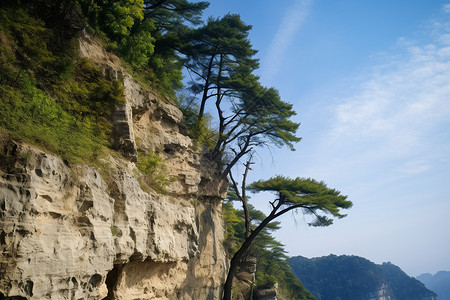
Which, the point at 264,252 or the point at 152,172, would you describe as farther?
the point at 264,252

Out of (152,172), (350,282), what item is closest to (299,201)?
(152,172)

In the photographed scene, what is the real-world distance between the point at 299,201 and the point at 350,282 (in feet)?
291

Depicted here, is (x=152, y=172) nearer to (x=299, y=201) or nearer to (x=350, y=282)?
(x=299, y=201)

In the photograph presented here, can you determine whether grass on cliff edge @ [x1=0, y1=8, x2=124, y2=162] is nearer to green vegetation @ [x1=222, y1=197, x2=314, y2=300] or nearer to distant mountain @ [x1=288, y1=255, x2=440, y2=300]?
green vegetation @ [x1=222, y1=197, x2=314, y2=300]

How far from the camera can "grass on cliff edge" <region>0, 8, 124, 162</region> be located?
546 cm

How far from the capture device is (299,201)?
1550 cm

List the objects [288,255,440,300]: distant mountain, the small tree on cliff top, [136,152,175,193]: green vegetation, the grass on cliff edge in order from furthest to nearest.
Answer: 1. [288,255,440,300]: distant mountain
2. the small tree on cliff top
3. [136,152,175,193]: green vegetation
4. the grass on cliff edge

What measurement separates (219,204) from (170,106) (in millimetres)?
7027

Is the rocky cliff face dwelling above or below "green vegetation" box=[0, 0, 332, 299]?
below

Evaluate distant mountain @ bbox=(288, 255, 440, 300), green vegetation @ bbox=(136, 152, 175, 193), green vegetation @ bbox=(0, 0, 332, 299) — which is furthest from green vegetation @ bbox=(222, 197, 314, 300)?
distant mountain @ bbox=(288, 255, 440, 300)

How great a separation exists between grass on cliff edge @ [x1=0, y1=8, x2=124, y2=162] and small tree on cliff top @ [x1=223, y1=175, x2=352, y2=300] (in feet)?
33.0

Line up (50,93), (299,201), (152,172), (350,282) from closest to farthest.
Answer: (50,93)
(152,172)
(299,201)
(350,282)

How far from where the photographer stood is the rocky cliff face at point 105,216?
14.5 ft

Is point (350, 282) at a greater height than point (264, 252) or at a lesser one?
lesser
